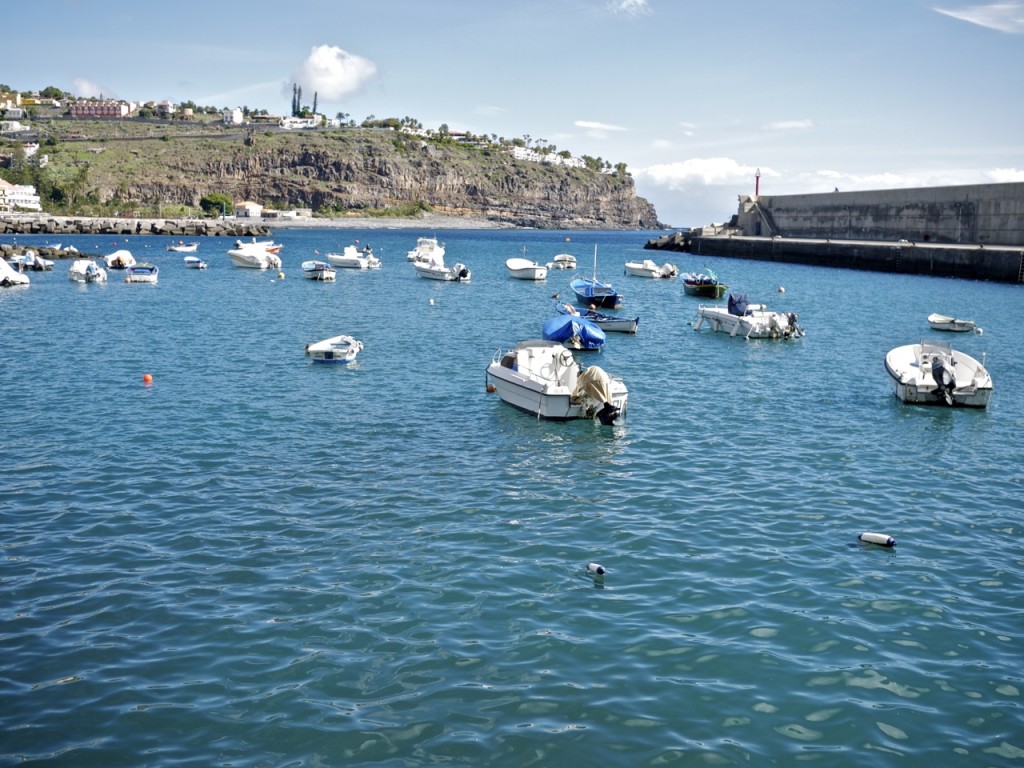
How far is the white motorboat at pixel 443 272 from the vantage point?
7294 cm

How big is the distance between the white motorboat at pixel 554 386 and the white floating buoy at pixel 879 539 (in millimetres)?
8859

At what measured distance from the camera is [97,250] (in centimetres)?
10156

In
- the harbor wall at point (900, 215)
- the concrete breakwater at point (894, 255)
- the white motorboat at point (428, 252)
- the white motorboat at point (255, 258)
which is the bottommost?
the white motorboat at point (255, 258)

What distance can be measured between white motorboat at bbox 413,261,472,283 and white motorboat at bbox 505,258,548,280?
4.73m

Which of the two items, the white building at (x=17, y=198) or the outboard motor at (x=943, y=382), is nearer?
the outboard motor at (x=943, y=382)

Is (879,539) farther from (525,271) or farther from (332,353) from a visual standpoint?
(525,271)

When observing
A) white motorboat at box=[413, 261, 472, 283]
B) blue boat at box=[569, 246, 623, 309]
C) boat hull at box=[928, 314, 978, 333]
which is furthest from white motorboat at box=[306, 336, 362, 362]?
white motorboat at box=[413, 261, 472, 283]

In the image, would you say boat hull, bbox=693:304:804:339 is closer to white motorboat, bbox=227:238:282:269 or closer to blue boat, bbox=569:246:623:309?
blue boat, bbox=569:246:623:309

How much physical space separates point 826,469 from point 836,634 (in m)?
8.68

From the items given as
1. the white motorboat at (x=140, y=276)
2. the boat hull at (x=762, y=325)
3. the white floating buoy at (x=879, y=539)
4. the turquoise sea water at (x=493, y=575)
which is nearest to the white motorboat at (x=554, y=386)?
the turquoise sea water at (x=493, y=575)

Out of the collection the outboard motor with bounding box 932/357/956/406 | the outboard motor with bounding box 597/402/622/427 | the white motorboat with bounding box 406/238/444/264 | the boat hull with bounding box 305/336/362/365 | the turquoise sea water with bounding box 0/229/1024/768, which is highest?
the white motorboat with bounding box 406/238/444/264

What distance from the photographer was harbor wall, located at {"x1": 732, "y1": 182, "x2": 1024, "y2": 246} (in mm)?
83188

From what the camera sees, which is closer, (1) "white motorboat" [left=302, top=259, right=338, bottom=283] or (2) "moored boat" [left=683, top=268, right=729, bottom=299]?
(2) "moored boat" [left=683, top=268, right=729, bottom=299]

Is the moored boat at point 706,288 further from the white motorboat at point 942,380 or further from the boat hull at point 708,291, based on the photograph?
the white motorboat at point 942,380
